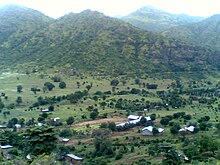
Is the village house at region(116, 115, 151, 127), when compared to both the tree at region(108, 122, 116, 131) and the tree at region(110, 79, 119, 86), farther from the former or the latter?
the tree at region(110, 79, 119, 86)

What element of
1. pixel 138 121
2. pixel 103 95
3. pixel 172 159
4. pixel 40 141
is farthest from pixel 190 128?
pixel 103 95

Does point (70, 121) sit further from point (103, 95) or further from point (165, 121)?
point (103, 95)

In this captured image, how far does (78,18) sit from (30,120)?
12225 cm

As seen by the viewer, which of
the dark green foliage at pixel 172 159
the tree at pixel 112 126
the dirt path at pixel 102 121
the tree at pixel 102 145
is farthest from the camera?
the dirt path at pixel 102 121

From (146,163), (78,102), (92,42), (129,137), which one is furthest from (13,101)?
(92,42)

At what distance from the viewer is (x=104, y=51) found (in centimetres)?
14225

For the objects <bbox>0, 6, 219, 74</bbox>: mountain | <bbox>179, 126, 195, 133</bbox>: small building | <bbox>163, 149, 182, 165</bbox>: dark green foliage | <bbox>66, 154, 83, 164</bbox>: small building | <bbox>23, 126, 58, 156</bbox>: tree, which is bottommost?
<bbox>66, 154, 83, 164</bbox>: small building

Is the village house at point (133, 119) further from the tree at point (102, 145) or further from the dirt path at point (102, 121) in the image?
the tree at point (102, 145)

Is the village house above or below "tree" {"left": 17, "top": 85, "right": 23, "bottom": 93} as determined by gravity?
below

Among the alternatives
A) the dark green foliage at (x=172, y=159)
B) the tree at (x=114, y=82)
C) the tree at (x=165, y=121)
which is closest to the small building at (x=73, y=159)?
the dark green foliage at (x=172, y=159)

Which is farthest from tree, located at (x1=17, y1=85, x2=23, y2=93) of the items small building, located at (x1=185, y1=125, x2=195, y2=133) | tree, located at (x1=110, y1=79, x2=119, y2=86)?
small building, located at (x1=185, y1=125, x2=195, y2=133)

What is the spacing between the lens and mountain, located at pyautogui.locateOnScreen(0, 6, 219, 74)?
136 metres

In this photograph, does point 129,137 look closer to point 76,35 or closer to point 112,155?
point 112,155

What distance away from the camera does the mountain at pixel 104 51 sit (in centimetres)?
13600
